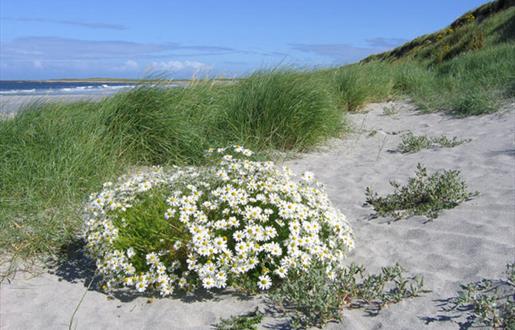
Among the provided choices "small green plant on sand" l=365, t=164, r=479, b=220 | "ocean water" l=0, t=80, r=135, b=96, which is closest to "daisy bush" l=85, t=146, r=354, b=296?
"small green plant on sand" l=365, t=164, r=479, b=220

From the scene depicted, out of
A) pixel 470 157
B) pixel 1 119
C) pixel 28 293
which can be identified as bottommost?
pixel 28 293

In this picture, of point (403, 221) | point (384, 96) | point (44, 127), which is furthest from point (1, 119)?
point (384, 96)

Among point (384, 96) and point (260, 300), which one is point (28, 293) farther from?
point (384, 96)

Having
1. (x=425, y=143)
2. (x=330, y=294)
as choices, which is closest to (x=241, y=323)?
(x=330, y=294)

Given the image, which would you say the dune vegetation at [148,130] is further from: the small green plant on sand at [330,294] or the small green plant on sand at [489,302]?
the small green plant on sand at [489,302]

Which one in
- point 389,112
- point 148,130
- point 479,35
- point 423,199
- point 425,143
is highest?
point 479,35

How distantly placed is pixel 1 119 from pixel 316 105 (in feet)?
12.1

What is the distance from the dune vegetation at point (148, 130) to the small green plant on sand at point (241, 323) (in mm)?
1646

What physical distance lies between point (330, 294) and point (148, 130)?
11.5 ft

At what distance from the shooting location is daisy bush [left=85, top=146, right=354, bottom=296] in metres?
2.80

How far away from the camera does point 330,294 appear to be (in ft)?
8.46

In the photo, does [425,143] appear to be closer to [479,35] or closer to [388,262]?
[388,262]

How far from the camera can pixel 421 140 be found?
20.7 feet

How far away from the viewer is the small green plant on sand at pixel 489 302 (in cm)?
234
